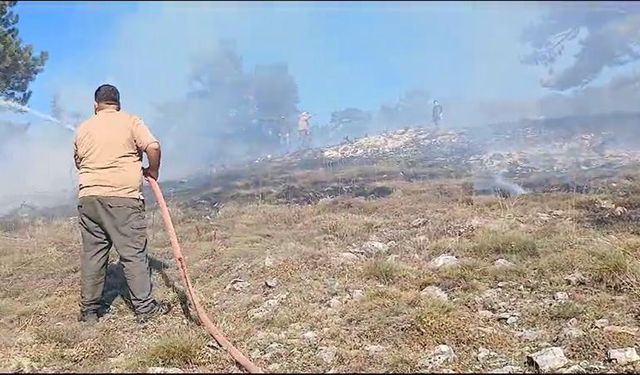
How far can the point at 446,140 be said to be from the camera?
20250 millimetres

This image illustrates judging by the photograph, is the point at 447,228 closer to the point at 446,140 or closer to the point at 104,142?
the point at 104,142

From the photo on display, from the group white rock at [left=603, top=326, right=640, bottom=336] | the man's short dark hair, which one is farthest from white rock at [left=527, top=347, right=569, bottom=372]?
the man's short dark hair

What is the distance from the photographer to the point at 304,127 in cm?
2848

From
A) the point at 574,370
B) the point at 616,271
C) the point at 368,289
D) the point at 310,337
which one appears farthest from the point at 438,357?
the point at 616,271

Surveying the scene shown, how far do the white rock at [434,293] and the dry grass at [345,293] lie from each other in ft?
0.27

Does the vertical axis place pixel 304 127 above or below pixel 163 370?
below

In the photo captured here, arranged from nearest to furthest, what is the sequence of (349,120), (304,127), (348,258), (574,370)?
(574,370) → (348,258) → (304,127) → (349,120)

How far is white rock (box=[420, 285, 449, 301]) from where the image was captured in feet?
14.9

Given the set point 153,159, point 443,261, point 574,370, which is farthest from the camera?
point 443,261

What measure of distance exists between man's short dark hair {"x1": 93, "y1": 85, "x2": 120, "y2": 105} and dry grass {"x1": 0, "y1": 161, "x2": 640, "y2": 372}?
5.02 feet

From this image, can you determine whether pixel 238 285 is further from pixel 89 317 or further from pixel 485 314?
pixel 485 314

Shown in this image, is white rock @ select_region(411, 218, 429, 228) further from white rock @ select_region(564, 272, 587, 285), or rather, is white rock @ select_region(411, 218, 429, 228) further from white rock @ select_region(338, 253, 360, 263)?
white rock @ select_region(564, 272, 587, 285)

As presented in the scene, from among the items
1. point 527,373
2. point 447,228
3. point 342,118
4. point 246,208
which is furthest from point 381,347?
point 342,118

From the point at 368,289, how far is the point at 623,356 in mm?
1867
